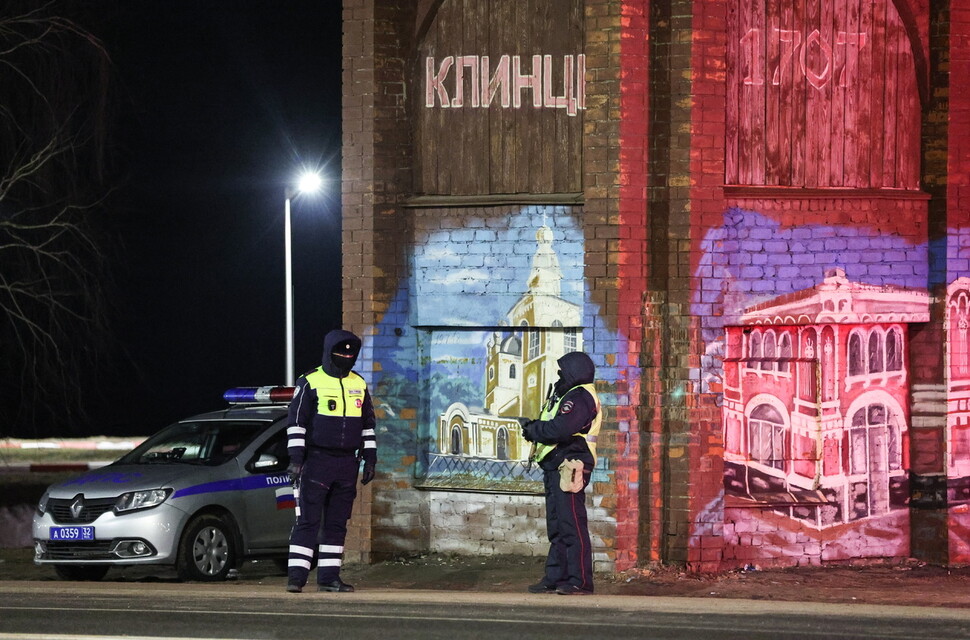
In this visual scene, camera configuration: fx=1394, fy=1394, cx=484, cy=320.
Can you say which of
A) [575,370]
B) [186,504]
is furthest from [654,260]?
[186,504]

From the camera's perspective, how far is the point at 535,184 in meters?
12.7

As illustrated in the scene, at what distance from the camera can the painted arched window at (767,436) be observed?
12617 mm

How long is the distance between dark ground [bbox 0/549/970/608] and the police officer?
1.09 metres

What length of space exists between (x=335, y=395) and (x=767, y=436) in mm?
4282

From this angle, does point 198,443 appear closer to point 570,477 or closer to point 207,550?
point 207,550

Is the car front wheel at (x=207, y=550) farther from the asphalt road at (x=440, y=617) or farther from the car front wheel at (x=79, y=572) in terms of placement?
the asphalt road at (x=440, y=617)

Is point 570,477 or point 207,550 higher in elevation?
point 570,477

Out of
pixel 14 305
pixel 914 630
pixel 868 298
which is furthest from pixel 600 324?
pixel 14 305

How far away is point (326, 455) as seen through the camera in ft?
34.5

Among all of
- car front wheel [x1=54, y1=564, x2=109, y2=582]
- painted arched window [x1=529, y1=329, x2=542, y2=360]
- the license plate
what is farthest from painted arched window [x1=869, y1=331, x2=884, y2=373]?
car front wheel [x1=54, y1=564, x2=109, y2=582]

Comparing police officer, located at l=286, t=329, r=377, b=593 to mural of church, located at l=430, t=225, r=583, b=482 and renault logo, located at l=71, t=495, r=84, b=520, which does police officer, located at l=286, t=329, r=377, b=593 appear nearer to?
mural of church, located at l=430, t=225, r=583, b=482

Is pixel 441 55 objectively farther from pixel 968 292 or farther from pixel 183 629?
pixel 183 629

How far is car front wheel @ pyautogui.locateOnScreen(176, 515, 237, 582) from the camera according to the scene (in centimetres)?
1277

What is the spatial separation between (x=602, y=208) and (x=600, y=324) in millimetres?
1014
